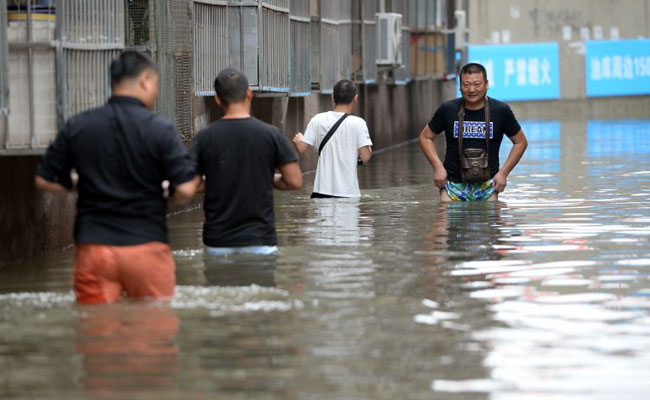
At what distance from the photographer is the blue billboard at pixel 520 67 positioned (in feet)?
159

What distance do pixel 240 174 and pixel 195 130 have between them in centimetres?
775

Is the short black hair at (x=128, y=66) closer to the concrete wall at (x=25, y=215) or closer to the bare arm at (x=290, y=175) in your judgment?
the bare arm at (x=290, y=175)

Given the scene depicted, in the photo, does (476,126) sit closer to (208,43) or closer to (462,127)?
(462,127)

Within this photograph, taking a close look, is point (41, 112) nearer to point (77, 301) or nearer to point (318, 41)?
point (77, 301)

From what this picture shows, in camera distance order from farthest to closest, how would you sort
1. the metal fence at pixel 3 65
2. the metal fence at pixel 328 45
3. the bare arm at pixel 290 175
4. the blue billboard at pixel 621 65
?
the blue billboard at pixel 621 65 → the metal fence at pixel 328 45 → the metal fence at pixel 3 65 → the bare arm at pixel 290 175

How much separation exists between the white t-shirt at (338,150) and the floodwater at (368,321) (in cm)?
49

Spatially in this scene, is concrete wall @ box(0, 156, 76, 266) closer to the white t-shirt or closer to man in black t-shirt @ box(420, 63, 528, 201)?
the white t-shirt

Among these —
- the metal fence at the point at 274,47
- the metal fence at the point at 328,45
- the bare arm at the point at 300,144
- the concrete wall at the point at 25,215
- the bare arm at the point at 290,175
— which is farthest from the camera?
the metal fence at the point at 328,45

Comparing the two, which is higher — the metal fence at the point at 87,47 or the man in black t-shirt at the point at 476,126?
the metal fence at the point at 87,47

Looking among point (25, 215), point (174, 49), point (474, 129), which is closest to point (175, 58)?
point (174, 49)

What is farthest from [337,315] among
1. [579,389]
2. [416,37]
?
[416,37]

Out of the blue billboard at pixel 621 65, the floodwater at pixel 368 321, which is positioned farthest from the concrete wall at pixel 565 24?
the floodwater at pixel 368 321

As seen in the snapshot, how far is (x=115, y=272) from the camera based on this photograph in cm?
743

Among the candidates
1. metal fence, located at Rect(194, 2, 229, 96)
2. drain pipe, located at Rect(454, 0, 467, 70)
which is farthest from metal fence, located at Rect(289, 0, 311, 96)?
drain pipe, located at Rect(454, 0, 467, 70)
